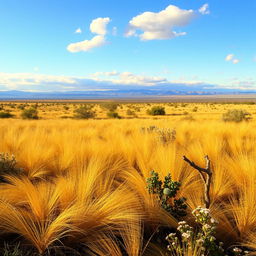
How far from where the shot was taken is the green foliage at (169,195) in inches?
86.8

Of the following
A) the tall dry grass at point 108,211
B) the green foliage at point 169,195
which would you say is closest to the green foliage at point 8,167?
the tall dry grass at point 108,211

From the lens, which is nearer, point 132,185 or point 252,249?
point 252,249

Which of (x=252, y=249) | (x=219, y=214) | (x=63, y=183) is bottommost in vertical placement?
(x=252, y=249)

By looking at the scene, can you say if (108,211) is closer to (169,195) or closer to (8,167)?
(169,195)

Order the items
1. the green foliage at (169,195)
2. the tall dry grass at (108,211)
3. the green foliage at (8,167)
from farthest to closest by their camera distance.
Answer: the green foliage at (8,167), the green foliage at (169,195), the tall dry grass at (108,211)

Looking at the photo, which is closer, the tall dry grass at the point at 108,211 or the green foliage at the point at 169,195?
the tall dry grass at the point at 108,211

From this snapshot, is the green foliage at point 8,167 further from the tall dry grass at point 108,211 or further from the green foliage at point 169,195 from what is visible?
the green foliage at point 169,195

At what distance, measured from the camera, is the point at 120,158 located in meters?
4.14

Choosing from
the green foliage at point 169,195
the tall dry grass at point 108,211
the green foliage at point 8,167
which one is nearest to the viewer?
the tall dry grass at point 108,211

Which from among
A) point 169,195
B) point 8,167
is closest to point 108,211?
point 169,195

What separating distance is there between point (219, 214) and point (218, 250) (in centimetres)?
71

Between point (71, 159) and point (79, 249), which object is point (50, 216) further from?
point (71, 159)

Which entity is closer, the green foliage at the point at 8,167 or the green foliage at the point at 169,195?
the green foliage at the point at 169,195

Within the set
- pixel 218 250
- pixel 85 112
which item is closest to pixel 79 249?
pixel 218 250
